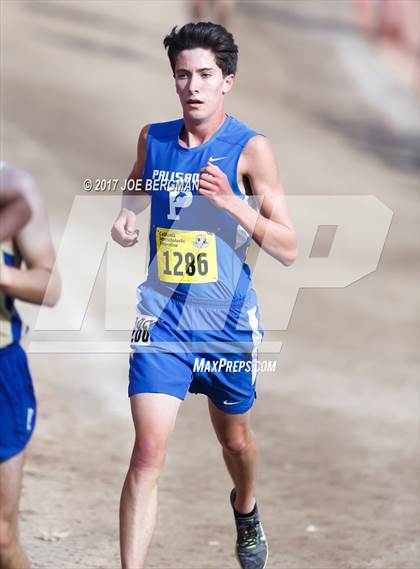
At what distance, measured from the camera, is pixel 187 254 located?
559 cm

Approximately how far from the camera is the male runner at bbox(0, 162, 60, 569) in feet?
14.9

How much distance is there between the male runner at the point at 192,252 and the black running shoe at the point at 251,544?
35.3 inches

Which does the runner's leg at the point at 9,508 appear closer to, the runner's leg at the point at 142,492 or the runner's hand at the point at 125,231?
the runner's leg at the point at 142,492

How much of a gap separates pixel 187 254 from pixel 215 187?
14.5 inches

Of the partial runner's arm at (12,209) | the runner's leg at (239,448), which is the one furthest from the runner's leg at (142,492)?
the partial runner's arm at (12,209)

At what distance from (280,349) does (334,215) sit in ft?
17.0

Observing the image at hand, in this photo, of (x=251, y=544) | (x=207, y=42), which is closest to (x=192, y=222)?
(x=207, y=42)

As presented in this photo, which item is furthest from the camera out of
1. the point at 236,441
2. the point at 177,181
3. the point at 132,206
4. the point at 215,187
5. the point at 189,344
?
the point at 236,441

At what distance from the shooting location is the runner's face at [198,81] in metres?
5.61

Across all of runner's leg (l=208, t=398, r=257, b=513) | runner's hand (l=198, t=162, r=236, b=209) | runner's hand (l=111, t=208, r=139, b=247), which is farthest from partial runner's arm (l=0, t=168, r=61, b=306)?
runner's leg (l=208, t=398, r=257, b=513)

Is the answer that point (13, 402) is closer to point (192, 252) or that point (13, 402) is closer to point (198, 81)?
point (192, 252)

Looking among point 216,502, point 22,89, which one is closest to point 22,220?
point 216,502

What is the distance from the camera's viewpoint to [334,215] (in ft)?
54.8

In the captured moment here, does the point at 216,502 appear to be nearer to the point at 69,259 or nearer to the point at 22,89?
the point at 69,259
